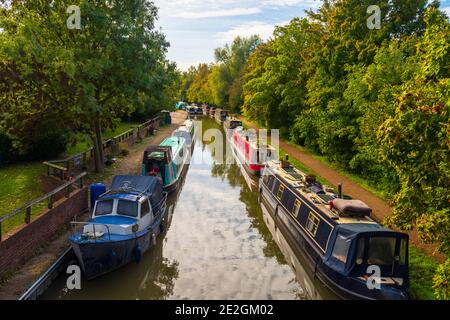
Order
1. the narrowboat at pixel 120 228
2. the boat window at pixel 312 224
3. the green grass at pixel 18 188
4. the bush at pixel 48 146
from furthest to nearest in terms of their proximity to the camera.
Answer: the bush at pixel 48 146 < the green grass at pixel 18 188 < the boat window at pixel 312 224 < the narrowboat at pixel 120 228

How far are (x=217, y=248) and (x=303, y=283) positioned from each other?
3815 millimetres

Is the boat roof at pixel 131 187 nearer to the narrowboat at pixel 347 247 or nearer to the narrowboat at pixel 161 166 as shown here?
the narrowboat at pixel 161 166

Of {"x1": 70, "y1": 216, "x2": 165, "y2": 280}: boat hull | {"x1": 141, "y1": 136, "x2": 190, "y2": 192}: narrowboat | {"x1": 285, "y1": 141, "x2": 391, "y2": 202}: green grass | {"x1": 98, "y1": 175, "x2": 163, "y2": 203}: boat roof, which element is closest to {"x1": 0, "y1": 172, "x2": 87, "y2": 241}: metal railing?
{"x1": 98, "y1": 175, "x2": 163, "y2": 203}: boat roof

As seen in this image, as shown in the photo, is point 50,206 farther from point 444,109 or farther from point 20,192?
point 444,109

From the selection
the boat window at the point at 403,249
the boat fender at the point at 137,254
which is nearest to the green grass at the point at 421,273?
the boat window at the point at 403,249

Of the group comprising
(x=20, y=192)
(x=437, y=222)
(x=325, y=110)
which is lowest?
(x=20, y=192)

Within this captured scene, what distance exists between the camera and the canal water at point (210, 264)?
41.5ft

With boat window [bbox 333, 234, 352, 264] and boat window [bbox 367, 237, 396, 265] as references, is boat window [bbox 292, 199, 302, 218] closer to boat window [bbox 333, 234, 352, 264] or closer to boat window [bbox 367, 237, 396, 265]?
boat window [bbox 333, 234, 352, 264]

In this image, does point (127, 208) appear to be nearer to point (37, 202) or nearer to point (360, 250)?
point (37, 202)

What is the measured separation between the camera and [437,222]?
28.5 feet

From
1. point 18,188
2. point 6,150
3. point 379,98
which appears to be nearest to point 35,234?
point 18,188

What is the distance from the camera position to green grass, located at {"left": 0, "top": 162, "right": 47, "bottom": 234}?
1488 cm

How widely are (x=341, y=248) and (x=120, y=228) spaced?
270 inches

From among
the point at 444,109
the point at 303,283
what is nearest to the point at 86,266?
the point at 303,283
